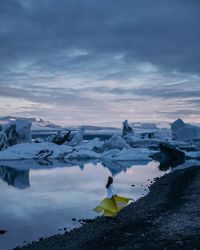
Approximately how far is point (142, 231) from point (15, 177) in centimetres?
2100

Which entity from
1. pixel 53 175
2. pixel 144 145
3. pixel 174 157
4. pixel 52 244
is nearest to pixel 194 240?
pixel 52 244

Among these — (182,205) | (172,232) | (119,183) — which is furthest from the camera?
(119,183)

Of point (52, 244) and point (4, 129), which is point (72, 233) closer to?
point (52, 244)

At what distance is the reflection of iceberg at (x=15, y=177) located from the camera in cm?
2772

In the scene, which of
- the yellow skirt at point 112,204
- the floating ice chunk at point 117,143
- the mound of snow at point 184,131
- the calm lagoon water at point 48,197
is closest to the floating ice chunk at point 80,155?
the floating ice chunk at point 117,143

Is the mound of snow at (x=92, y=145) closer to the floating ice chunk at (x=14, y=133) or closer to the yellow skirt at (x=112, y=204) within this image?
the floating ice chunk at (x=14, y=133)

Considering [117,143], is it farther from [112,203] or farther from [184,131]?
[112,203]

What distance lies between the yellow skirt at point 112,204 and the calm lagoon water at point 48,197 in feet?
4.72

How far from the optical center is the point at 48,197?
2150 centimetres

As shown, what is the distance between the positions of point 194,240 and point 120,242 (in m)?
1.87

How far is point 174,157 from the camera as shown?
49906 mm

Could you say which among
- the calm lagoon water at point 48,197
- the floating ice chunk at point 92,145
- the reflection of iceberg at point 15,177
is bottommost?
the reflection of iceberg at point 15,177

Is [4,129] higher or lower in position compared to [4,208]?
higher

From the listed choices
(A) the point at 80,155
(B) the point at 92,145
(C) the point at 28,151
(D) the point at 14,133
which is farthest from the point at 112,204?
(B) the point at 92,145
